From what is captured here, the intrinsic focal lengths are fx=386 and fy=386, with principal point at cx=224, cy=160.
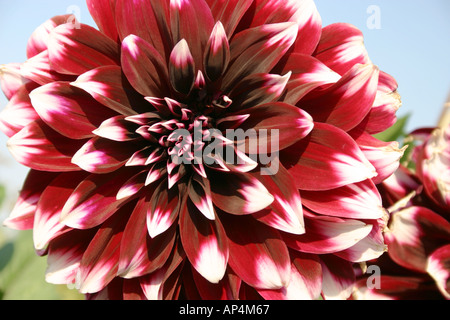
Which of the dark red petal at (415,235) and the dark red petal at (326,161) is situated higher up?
the dark red petal at (326,161)

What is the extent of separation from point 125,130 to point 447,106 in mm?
380

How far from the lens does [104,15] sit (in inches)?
13.4

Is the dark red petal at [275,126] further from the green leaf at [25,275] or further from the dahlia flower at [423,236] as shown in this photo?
the green leaf at [25,275]

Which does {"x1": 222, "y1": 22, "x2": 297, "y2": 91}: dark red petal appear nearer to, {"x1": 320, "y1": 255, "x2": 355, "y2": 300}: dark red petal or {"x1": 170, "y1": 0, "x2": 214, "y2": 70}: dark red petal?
{"x1": 170, "y1": 0, "x2": 214, "y2": 70}: dark red petal

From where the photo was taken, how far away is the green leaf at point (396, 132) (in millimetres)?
507

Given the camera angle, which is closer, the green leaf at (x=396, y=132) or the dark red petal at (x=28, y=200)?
the dark red petal at (x=28, y=200)

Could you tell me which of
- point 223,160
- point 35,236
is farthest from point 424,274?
point 35,236

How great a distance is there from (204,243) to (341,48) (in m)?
0.21

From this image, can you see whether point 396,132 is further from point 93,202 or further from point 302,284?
point 93,202

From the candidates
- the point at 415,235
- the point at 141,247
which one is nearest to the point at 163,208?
the point at 141,247

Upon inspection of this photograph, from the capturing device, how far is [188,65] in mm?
313

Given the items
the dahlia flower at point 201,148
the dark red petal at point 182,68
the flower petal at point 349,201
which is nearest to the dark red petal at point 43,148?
the dahlia flower at point 201,148

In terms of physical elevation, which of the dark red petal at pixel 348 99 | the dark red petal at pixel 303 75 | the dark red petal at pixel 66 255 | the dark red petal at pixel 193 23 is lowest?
the dark red petal at pixel 66 255

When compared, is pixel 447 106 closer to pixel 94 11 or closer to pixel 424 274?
pixel 424 274
